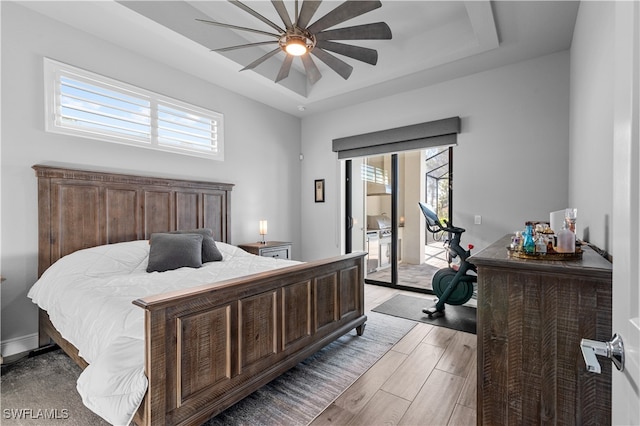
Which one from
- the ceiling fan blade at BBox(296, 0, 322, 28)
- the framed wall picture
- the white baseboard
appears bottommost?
the white baseboard

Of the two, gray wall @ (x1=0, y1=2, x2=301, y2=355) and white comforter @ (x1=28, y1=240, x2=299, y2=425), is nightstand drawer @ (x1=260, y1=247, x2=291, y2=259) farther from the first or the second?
white comforter @ (x1=28, y1=240, x2=299, y2=425)

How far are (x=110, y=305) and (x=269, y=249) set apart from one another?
259 cm

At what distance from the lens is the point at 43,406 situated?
→ 1.89 meters

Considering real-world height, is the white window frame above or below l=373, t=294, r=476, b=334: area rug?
above

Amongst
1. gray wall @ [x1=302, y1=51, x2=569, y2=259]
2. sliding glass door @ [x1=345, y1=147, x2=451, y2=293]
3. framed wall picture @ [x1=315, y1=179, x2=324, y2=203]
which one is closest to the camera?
gray wall @ [x1=302, y1=51, x2=569, y2=259]

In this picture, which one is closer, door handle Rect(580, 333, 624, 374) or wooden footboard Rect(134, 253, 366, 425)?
door handle Rect(580, 333, 624, 374)

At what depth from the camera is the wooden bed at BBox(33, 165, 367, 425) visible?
4.95ft

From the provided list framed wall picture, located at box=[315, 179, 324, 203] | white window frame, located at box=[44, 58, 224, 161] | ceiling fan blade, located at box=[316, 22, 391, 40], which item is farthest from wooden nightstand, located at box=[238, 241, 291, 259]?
ceiling fan blade, located at box=[316, 22, 391, 40]

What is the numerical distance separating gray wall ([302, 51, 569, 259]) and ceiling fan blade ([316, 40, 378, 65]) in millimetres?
1956

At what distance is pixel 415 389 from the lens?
2.09 metres

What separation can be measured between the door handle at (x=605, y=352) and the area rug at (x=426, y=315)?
8.86 ft

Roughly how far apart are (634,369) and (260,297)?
1774 mm

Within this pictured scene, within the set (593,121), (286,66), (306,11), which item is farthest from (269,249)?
(593,121)

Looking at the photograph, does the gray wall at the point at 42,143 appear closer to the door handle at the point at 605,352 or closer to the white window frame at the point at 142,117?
the white window frame at the point at 142,117
